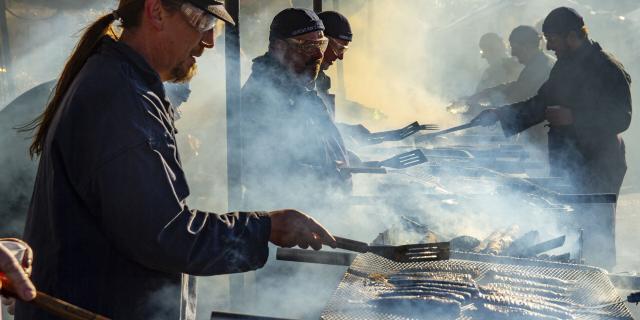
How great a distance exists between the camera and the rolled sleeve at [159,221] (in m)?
1.81

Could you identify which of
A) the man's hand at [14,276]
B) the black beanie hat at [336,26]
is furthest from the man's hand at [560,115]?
the man's hand at [14,276]

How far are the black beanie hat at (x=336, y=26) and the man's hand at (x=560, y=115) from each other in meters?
2.11

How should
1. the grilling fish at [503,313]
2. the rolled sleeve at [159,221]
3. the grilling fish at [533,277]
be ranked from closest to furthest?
the rolled sleeve at [159,221] < the grilling fish at [503,313] < the grilling fish at [533,277]

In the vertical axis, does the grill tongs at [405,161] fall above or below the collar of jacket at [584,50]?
below

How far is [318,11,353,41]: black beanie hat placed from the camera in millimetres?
5699

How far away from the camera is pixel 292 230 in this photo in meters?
2.20

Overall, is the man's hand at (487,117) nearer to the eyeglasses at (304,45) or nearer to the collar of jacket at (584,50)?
the collar of jacket at (584,50)

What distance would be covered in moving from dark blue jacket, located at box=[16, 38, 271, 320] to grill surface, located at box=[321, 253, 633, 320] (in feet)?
2.38

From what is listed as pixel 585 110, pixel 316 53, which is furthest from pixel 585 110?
pixel 316 53

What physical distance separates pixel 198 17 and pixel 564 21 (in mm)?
4925

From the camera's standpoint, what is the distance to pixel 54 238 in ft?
6.41

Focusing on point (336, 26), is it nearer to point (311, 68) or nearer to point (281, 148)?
point (311, 68)

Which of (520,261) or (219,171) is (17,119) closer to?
(520,261)

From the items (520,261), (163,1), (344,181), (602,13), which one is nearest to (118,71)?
(163,1)
